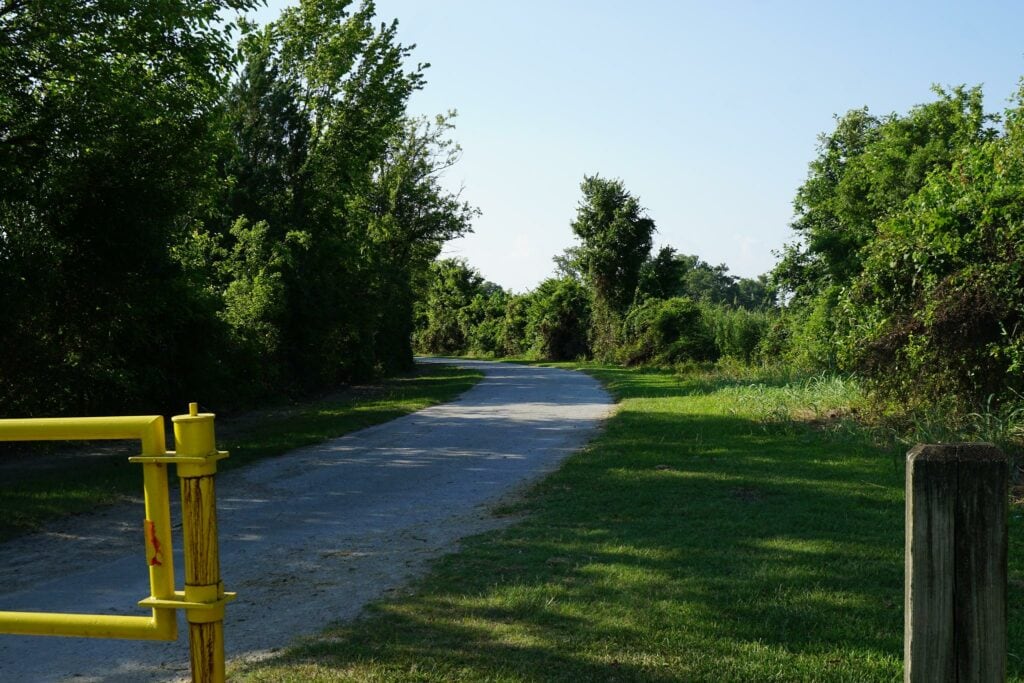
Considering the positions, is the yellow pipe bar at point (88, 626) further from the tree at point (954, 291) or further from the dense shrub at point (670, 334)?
the dense shrub at point (670, 334)

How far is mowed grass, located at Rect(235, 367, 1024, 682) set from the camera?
5238 mm

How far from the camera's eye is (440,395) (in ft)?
84.0

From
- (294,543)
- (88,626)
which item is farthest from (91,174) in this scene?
(88,626)

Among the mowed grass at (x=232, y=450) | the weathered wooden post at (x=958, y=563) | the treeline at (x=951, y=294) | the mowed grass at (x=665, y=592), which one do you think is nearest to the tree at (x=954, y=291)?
the treeline at (x=951, y=294)

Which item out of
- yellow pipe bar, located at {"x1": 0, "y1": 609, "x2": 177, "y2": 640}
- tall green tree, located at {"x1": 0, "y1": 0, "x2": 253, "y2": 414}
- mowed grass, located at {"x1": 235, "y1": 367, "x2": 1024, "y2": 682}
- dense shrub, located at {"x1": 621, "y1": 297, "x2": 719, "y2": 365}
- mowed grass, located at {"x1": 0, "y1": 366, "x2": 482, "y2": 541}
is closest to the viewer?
yellow pipe bar, located at {"x1": 0, "y1": 609, "x2": 177, "y2": 640}

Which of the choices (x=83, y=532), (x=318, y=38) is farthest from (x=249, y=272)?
(x=83, y=532)

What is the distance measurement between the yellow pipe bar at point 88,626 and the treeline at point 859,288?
36.7 ft

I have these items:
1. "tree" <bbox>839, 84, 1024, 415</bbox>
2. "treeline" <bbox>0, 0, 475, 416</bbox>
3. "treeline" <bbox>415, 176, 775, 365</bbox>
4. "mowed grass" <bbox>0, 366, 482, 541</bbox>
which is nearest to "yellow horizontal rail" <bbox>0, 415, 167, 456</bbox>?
"mowed grass" <bbox>0, 366, 482, 541</bbox>

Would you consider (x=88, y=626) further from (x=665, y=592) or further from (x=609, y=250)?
(x=609, y=250)

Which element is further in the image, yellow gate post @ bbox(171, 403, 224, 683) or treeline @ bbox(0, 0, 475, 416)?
treeline @ bbox(0, 0, 475, 416)

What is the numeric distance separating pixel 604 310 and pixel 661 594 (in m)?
39.2

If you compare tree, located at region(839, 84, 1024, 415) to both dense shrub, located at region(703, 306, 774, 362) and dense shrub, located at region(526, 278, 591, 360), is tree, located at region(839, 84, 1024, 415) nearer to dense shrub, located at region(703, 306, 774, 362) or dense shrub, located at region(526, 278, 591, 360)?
dense shrub, located at region(703, 306, 774, 362)

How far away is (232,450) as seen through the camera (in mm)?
15141

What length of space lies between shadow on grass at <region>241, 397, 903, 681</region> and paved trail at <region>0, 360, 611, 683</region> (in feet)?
1.76
